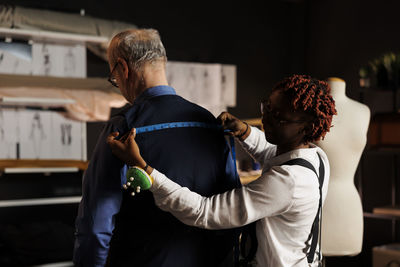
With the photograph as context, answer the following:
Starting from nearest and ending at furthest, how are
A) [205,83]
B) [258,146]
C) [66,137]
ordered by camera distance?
[258,146], [66,137], [205,83]

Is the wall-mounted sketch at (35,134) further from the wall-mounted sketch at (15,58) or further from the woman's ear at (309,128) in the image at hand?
the woman's ear at (309,128)

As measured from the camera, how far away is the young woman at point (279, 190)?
52.7 inches

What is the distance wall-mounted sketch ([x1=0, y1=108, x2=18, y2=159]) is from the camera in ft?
11.9

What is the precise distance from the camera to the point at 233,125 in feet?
5.57

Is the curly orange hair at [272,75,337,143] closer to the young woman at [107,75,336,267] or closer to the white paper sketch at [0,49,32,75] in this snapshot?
the young woman at [107,75,336,267]

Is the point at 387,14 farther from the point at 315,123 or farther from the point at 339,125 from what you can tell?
the point at 315,123

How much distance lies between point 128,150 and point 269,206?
0.40 metres

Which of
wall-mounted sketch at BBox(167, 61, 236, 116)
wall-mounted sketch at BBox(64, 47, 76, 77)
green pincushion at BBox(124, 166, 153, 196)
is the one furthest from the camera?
wall-mounted sketch at BBox(167, 61, 236, 116)

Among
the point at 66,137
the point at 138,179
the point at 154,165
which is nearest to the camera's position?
the point at 138,179

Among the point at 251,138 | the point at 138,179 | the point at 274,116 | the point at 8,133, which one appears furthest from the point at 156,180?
the point at 8,133

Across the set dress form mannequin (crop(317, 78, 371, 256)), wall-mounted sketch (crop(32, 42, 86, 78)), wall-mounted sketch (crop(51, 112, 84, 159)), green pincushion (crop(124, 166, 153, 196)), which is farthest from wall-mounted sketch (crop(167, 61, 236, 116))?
green pincushion (crop(124, 166, 153, 196))

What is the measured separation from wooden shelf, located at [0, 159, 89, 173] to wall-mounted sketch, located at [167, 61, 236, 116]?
1267mm

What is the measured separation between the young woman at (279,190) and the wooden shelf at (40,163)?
2424mm

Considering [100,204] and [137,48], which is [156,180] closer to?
[100,204]
